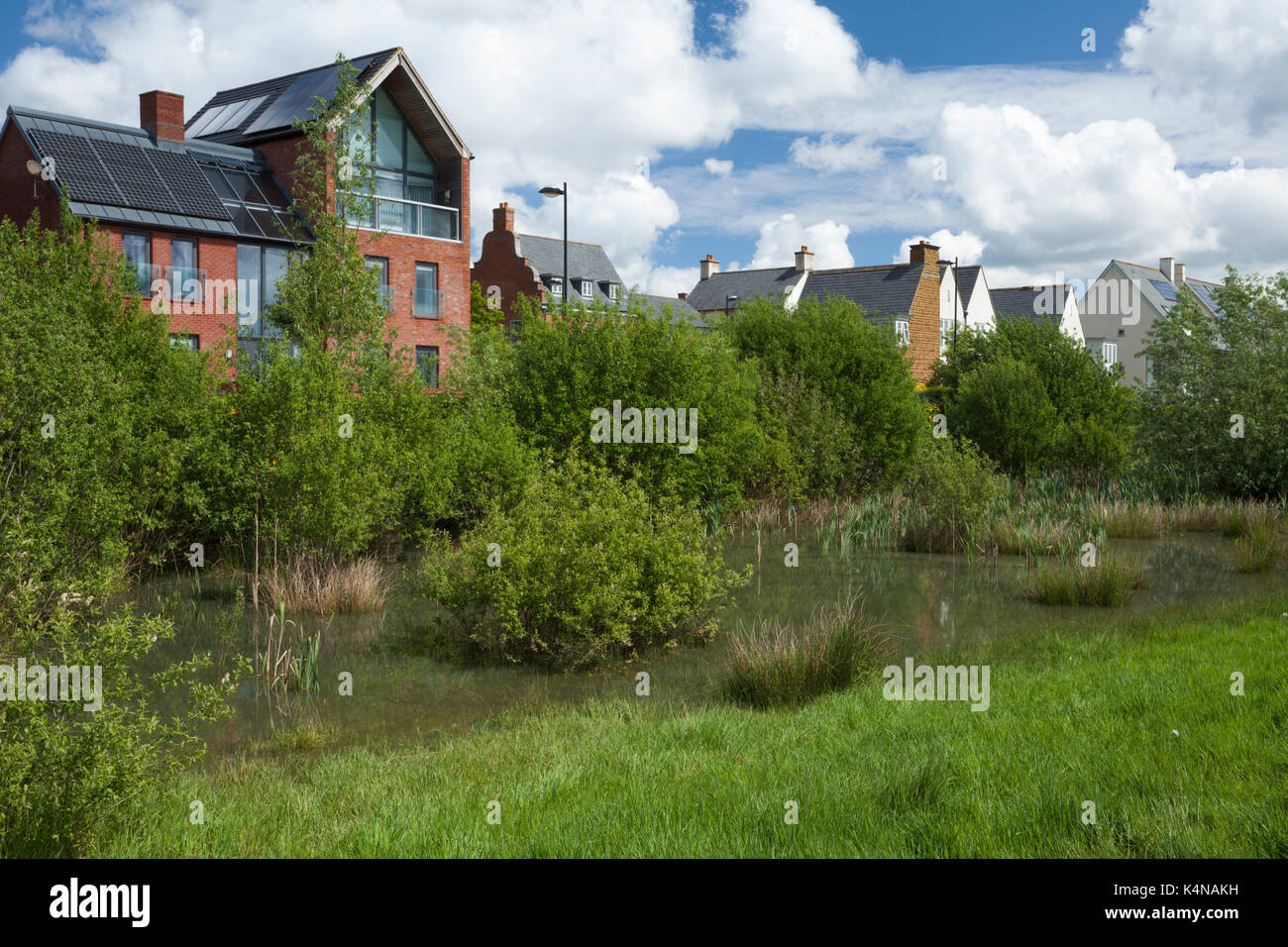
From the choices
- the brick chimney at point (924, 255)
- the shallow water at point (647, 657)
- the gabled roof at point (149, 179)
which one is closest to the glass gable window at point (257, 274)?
the gabled roof at point (149, 179)

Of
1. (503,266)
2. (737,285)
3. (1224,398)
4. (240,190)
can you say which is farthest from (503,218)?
(1224,398)

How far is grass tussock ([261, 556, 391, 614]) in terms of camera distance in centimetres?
1290

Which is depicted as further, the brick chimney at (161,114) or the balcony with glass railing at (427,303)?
the balcony with glass railing at (427,303)

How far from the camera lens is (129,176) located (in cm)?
2886

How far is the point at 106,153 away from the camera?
1147 inches

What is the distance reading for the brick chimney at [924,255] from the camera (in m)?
53.6

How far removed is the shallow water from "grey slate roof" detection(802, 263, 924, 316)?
113 ft

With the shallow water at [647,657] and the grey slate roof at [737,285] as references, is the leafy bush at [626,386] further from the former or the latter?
the grey slate roof at [737,285]

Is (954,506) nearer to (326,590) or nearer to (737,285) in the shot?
(326,590)

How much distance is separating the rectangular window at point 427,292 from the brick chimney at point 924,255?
92.9 ft

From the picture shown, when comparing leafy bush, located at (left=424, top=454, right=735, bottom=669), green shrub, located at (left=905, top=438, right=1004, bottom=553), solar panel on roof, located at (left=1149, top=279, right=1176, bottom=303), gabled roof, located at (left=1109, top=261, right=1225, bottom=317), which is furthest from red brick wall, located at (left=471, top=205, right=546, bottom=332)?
solar panel on roof, located at (left=1149, top=279, right=1176, bottom=303)
